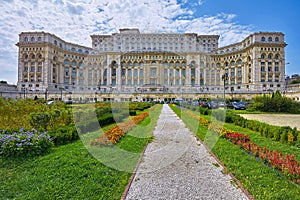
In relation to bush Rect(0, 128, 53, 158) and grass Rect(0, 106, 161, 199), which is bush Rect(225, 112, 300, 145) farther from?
bush Rect(0, 128, 53, 158)

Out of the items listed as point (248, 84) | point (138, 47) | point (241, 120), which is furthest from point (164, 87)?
point (241, 120)

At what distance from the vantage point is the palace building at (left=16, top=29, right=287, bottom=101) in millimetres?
62475

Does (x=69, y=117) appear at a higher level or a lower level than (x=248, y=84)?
lower

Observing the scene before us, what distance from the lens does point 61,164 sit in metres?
4.77

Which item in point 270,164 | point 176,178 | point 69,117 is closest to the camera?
point 176,178

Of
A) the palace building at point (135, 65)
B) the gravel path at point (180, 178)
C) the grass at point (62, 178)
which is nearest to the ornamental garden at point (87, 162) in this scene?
the grass at point (62, 178)

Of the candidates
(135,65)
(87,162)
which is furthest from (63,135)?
(135,65)

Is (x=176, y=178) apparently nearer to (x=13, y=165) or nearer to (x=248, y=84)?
(x=13, y=165)

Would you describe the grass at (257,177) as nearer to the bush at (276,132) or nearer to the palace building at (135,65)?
the bush at (276,132)

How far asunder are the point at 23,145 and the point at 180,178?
4614 mm

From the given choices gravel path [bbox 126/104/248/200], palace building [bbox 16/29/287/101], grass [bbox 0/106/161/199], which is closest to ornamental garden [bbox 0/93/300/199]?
grass [bbox 0/106/161/199]

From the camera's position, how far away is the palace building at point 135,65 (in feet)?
205

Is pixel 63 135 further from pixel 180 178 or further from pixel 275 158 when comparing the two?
pixel 275 158

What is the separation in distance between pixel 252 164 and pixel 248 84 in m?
71.2
